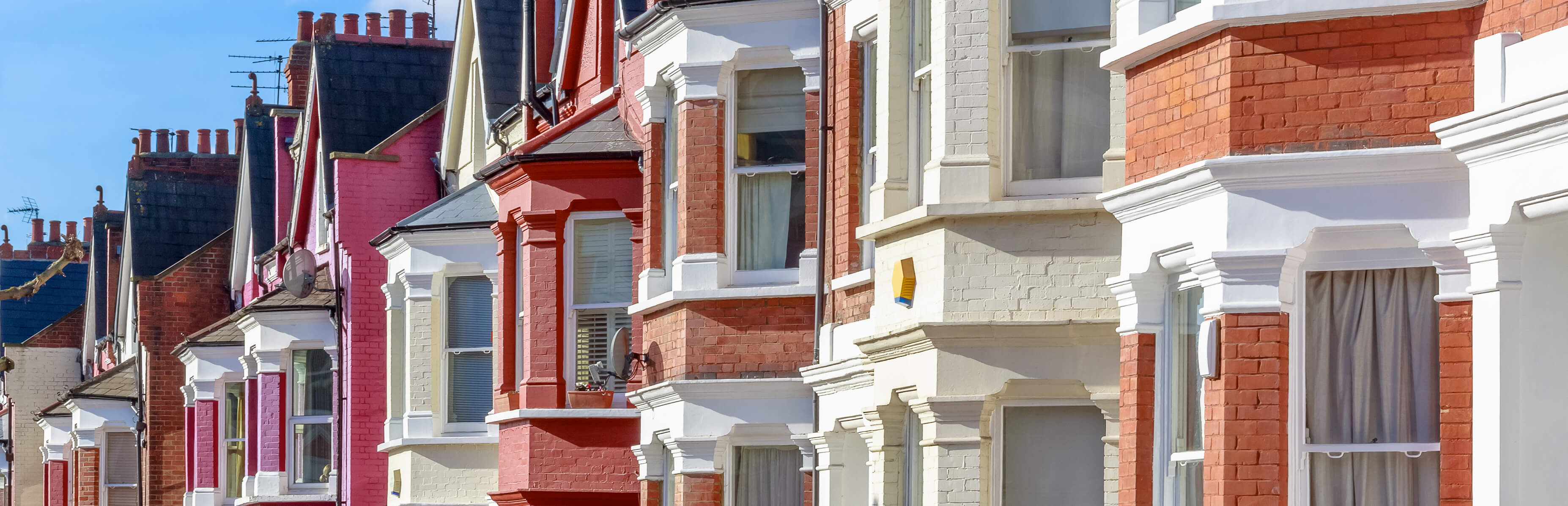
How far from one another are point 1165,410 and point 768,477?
6.28m

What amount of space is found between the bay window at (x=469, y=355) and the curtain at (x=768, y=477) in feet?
23.4

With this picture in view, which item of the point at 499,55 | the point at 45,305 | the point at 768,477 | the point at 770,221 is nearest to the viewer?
the point at 770,221

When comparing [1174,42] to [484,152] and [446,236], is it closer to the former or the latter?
[446,236]

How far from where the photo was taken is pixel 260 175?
3581 centimetres

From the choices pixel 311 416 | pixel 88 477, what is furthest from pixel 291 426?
pixel 88 477

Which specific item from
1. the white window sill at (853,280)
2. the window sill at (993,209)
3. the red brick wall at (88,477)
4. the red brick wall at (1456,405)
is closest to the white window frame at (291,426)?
the red brick wall at (88,477)

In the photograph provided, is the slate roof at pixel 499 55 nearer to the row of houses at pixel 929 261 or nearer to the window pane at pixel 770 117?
the row of houses at pixel 929 261

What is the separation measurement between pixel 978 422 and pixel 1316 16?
3.43 meters

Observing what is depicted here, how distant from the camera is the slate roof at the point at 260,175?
115 feet

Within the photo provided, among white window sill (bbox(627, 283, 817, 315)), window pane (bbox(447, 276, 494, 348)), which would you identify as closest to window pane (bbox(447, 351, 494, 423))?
window pane (bbox(447, 276, 494, 348))

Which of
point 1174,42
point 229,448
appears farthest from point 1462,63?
point 229,448

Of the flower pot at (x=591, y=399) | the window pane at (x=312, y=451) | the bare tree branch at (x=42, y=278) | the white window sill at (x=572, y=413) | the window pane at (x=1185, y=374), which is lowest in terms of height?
the window pane at (x=312, y=451)

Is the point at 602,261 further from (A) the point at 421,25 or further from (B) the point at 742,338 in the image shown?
(A) the point at 421,25

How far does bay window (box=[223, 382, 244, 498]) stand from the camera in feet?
106
